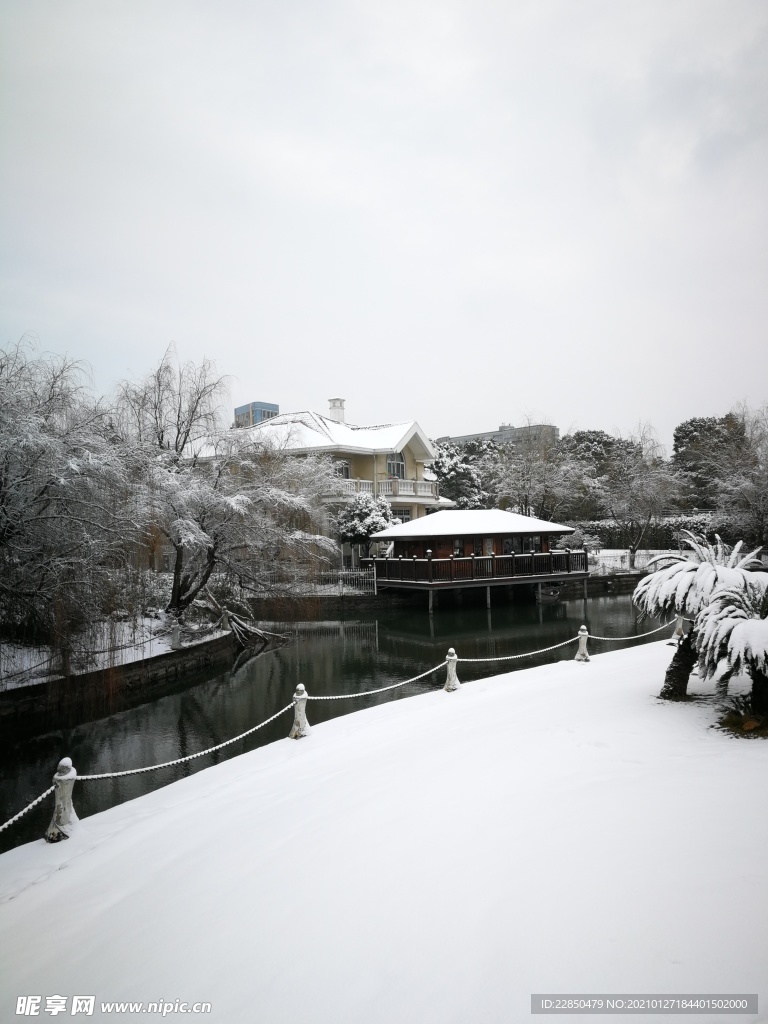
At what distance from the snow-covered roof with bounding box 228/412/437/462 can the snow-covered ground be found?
86.5ft

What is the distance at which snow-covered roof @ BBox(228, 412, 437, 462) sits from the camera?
33469 millimetres

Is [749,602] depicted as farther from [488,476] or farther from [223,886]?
[488,476]

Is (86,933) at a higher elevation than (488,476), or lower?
lower

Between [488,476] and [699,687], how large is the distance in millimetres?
39068

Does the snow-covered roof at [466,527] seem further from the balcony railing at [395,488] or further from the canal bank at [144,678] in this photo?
the balcony railing at [395,488]

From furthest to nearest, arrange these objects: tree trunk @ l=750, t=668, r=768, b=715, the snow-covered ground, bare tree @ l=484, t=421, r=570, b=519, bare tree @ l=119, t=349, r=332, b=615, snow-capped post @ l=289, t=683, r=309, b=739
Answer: bare tree @ l=484, t=421, r=570, b=519
bare tree @ l=119, t=349, r=332, b=615
snow-capped post @ l=289, t=683, r=309, b=739
tree trunk @ l=750, t=668, r=768, b=715
the snow-covered ground

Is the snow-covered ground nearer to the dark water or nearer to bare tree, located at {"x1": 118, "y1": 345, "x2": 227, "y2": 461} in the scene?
the dark water

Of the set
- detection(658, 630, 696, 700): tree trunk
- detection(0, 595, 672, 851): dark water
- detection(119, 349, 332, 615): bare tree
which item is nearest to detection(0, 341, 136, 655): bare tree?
detection(0, 595, 672, 851): dark water

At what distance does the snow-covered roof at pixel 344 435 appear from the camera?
3347 cm

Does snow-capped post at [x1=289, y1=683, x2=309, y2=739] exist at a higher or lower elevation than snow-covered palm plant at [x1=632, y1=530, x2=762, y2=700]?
lower

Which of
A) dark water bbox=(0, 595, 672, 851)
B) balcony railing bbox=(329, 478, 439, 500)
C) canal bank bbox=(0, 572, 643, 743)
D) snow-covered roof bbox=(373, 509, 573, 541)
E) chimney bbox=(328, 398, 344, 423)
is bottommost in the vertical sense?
dark water bbox=(0, 595, 672, 851)

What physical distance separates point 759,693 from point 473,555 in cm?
2099

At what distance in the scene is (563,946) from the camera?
128 inches

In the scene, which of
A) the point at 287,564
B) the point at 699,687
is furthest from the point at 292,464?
the point at 699,687
